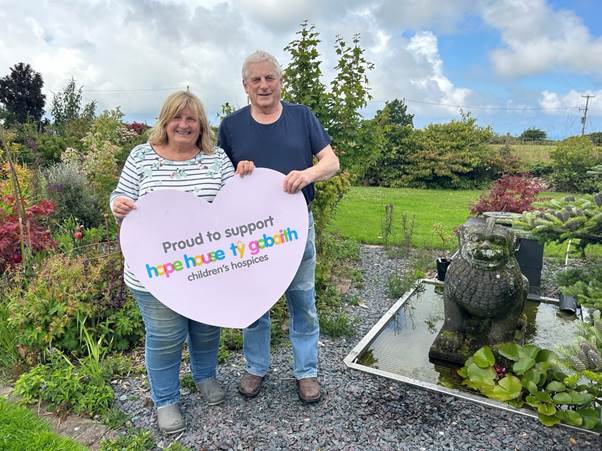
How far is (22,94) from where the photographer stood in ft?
53.0

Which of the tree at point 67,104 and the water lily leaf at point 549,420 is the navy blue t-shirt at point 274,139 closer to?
the water lily leaf at point 549,420

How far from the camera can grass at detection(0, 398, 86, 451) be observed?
2.26 metres

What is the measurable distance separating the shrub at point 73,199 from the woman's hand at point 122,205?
14.6ft

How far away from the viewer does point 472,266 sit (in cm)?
285

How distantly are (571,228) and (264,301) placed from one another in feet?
5.60

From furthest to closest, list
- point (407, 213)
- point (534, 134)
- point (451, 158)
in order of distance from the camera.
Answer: point (534, 134)
point (451, 158)
point (407, 213)

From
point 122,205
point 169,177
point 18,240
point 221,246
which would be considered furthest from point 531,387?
point 18,240

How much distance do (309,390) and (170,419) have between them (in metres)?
0.80

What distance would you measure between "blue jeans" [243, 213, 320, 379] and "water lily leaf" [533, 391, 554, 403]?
4.22ft

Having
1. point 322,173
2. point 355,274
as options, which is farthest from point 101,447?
point 355,274

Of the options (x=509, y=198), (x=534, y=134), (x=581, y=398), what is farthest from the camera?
(x=534, y=134)

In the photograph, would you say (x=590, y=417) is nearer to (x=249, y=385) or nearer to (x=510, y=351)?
(x=510, y=351)

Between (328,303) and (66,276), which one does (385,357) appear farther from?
(66,276)

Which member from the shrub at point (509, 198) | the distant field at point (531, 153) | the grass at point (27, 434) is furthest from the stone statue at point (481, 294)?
the distant field at point (531, 153)
